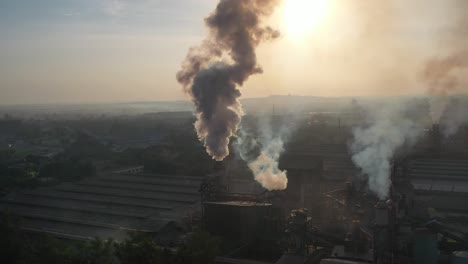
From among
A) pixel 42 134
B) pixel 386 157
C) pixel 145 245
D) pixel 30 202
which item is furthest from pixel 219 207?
pixel 42 134

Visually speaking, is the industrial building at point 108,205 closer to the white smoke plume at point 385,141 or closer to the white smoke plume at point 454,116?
the white smoke plume at point 385,141

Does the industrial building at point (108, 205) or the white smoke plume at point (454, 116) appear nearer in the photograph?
the industrial building at point (108, 205)

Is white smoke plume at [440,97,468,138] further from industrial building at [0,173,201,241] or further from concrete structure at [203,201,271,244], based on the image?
concrete structure at [203,201,271,244]

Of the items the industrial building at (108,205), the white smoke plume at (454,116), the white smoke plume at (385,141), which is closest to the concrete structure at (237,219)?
the industrial building at (108,205)

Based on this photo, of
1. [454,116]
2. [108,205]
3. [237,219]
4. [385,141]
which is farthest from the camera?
[454,116]

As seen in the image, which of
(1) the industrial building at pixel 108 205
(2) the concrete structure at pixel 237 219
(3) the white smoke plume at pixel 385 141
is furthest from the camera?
(3) the white smoke plume at pixel 385 141

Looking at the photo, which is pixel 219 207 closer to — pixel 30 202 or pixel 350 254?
pixel 350 254

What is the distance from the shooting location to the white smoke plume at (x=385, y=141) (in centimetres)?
3425

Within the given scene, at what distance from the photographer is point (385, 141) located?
46125 millimetres

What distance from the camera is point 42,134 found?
127688mm

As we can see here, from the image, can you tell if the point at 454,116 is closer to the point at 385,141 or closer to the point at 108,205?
the point at 385,141

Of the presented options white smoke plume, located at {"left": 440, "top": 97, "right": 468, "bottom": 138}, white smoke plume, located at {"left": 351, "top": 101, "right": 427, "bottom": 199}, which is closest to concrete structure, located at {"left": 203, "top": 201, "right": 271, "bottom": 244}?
white smoke plume, located at {"left": 351, "top": 101, "right": 427, "bottom": 199}

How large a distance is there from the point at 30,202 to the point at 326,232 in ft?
94.8

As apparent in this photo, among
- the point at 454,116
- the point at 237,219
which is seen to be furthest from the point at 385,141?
the point at 454,116
